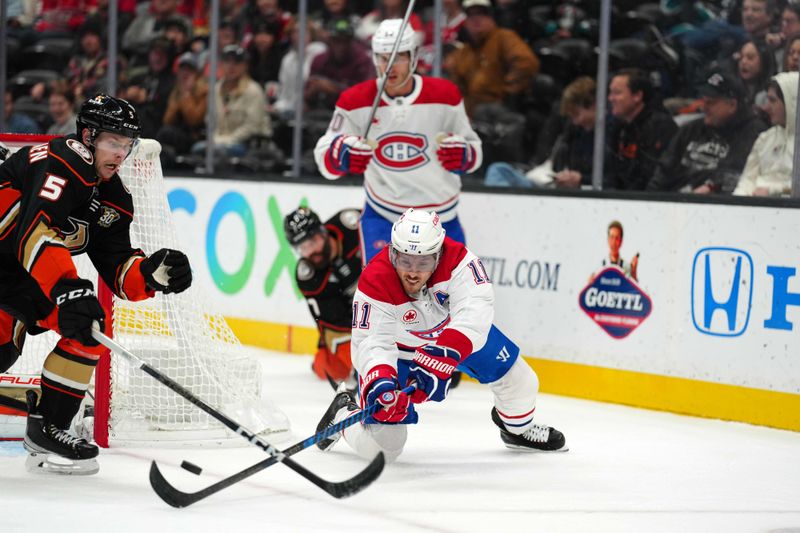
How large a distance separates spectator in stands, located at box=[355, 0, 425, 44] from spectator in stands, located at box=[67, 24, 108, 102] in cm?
185

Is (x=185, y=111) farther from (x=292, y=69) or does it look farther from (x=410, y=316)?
(x=410, y=316)

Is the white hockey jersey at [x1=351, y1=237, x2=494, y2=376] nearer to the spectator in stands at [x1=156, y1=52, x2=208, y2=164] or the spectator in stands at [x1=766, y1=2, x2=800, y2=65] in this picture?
the spectator in stands at [x1=766, y1=2, x2=800, y2=65]

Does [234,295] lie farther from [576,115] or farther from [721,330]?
[721,330]

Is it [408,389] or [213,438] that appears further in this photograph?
[213,438]

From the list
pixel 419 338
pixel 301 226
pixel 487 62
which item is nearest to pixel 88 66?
pixel 487 62

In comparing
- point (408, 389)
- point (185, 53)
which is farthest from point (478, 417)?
point (185, 53)

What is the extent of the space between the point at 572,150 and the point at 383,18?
5.98 feet

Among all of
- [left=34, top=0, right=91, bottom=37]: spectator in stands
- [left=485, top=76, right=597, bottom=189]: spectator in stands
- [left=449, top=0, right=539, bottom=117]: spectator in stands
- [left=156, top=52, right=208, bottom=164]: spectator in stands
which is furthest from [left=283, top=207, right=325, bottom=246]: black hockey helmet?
[left=34, top=0, right=91, bottom=37]: spectator in stands

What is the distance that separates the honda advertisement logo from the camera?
4918 mm

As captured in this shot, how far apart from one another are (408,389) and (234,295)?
11.6 ft

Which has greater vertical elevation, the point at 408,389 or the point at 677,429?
the point at 408,389

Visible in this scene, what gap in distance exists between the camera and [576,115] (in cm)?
595

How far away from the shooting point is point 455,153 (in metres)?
5.35

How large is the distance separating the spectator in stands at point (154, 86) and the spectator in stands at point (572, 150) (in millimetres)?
2751
